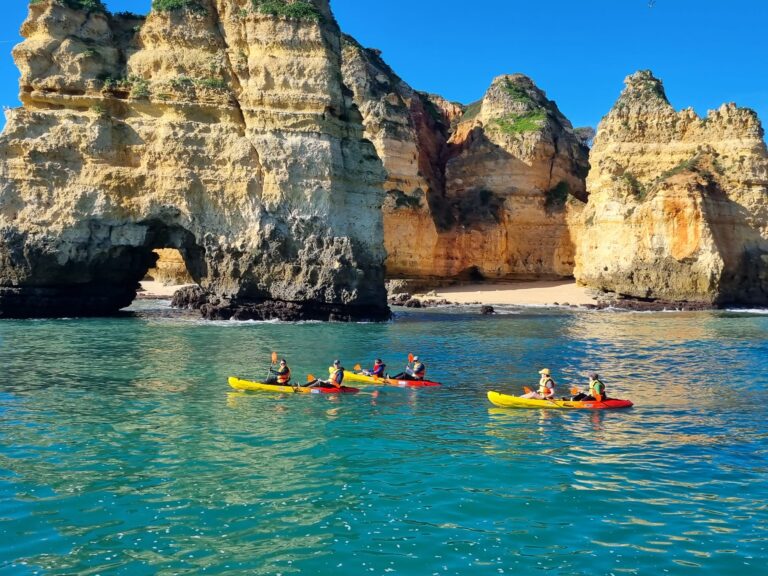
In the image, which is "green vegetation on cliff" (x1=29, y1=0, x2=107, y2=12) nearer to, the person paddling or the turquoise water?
the turquoise water

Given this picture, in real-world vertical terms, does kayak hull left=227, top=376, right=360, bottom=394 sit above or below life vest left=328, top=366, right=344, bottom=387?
below

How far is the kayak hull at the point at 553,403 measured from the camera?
52.5ft

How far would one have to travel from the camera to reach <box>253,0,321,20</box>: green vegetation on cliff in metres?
35.6

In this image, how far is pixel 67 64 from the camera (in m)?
36.1

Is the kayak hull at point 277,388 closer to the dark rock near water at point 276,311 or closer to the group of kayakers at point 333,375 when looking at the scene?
the group of kayakers at point 333,375

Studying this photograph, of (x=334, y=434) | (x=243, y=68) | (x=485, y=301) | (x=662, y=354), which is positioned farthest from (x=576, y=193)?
(x=334, y=434)

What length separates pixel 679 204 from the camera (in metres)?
45.9

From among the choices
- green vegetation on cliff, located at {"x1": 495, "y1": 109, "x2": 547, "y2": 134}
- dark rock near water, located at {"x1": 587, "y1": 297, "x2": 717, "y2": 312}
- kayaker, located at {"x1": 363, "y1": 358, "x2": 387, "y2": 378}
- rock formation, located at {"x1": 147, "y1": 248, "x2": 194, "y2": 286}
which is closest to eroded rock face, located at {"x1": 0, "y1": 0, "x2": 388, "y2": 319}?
kayaker, located at {"x1": 363, "y1": 358, "x2": 387, "y2": 378}

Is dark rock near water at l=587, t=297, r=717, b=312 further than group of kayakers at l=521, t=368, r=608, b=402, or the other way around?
dark rock near water at l=587, t=297, r=717, b=312

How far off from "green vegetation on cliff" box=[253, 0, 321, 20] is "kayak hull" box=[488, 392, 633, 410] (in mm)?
25816

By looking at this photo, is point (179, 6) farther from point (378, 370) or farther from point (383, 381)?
point (383, 381)

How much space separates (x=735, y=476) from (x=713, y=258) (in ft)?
122

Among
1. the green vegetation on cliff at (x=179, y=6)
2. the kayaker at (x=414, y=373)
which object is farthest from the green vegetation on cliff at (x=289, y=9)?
the kayaker at (x=414, y=373)

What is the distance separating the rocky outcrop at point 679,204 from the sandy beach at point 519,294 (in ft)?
7.64
